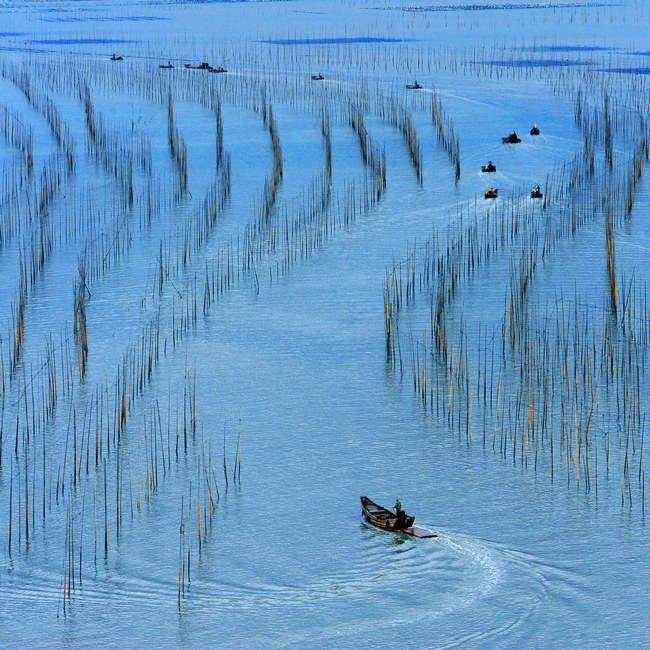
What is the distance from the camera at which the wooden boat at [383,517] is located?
5.44 metres

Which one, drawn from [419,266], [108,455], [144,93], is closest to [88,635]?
[108,455]

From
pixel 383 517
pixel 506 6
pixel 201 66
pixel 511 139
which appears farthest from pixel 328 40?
pixel 383 517

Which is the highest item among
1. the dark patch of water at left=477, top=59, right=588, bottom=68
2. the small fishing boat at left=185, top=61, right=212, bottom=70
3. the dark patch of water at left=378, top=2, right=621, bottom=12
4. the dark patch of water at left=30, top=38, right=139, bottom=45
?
the dark patch of water at left=378, top=2, right=621, bottom=12

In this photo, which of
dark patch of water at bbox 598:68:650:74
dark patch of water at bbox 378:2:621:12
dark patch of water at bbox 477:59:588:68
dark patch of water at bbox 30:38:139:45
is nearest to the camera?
dark patch of water at bbox 598:68:650:74

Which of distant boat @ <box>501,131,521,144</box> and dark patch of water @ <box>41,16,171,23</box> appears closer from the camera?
distant boat @ <box>501,131,521,144</box>

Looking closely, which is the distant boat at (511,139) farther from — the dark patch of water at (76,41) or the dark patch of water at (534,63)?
the dark patch of water at (76,41)

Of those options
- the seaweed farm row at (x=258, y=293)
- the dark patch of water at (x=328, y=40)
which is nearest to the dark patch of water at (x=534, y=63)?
the seaweed farm row at (x=258, y=293)

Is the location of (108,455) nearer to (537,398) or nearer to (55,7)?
(537,398)

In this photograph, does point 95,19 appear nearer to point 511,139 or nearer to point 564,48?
point 564,48

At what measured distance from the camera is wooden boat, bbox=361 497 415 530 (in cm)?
544

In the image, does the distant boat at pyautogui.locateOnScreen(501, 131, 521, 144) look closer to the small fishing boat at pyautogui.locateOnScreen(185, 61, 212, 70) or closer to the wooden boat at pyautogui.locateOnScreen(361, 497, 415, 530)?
the small fishing boat at pyautogui.locateOnScreen(185, 61, 212, 70)

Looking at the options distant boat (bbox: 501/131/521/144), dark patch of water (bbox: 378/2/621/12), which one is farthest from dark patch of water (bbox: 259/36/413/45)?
distant boat (bbox: 501/131/521/144)

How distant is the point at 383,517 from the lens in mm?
5523

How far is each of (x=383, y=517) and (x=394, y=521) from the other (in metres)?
0.10
